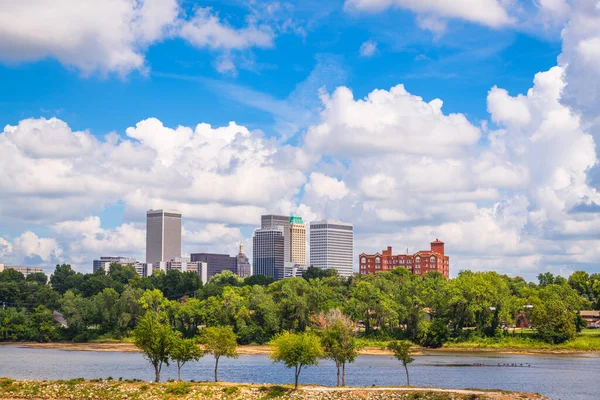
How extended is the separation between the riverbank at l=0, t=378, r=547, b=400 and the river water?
14687mm

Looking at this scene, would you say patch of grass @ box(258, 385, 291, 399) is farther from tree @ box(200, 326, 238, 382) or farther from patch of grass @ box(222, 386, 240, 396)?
tree @ box(200, 326, 238, 382)

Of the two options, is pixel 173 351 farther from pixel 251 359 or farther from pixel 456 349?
pixel 456 349

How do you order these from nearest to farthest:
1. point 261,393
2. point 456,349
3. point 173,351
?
1. point 261,393
2. point 173,351
3. point 456,349

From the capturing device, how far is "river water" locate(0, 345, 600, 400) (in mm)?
107062

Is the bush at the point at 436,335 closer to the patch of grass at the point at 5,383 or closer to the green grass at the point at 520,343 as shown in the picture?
the green grass at the point at 520,343

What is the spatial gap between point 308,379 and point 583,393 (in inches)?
1509

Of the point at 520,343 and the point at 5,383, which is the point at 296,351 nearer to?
the point at 5,383

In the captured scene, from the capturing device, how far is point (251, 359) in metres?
159

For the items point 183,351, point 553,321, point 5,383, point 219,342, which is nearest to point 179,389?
point 183,351

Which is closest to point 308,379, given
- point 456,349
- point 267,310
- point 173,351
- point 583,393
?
point 173,351

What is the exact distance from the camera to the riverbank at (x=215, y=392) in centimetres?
8644

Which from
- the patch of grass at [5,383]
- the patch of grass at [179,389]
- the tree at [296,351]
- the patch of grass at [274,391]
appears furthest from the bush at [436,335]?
the patch of grass at [5,383]

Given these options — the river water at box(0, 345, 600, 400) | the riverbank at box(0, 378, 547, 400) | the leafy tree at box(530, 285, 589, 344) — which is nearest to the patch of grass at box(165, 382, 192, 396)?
the riverbank at box(0, 378, 547, 400)

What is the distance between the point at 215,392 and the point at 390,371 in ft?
152
